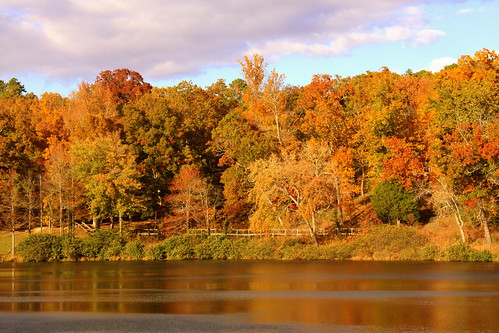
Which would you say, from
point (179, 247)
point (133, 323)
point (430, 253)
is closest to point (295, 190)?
point (179, 247)

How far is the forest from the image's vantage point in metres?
58.0

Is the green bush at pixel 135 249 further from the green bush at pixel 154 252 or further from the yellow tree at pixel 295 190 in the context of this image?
the yellow tree at pixel 295 190

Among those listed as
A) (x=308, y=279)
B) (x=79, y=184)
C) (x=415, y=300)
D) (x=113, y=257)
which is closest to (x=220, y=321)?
(x=415, y=300)

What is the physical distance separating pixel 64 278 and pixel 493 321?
32554 mm

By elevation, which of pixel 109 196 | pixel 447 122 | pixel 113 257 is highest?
pixel 447 122

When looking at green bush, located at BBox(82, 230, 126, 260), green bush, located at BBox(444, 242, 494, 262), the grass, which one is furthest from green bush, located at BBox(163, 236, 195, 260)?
green bush, located at BBox(444, 242, 494, 262)

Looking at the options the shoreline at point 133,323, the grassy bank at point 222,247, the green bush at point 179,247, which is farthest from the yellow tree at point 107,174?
the shoreline at point 133,323

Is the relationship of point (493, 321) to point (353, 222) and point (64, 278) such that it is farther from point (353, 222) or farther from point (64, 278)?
point (353, 222)

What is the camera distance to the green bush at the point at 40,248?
68.5 meters

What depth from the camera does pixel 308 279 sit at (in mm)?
43656

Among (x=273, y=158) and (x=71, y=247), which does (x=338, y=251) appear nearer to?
(x=273, y=158)

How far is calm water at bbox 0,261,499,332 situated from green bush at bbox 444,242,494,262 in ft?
10.7

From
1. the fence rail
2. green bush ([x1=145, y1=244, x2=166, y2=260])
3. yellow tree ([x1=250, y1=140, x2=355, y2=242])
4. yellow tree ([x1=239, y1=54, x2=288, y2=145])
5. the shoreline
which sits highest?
yellow tree ([x1=239, y1=54, x2=288, y2=145])

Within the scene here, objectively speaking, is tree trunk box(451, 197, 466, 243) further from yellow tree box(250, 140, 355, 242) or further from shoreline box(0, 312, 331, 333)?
shoreline box(0, 312, 331, 333)
